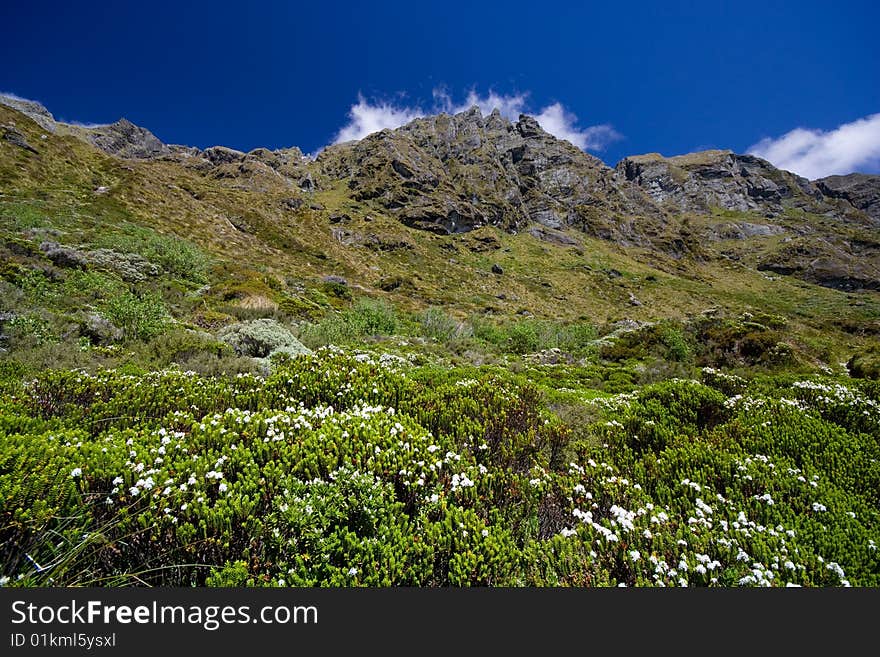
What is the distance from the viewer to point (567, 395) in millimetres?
8742

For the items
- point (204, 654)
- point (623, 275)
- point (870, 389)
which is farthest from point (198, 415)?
point (623, 275)

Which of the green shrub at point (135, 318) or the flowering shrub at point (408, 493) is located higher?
the green shrub at point (135, 318)

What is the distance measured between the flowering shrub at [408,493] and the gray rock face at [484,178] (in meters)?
94.7

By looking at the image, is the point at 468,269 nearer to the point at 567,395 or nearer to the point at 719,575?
the point at 567,395

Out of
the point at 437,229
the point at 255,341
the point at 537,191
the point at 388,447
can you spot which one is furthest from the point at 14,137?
the point at 537,191

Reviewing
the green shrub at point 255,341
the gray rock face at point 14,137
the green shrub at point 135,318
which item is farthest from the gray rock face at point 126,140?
the green shrub at point 255,341

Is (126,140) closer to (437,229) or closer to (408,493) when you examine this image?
(437,229)

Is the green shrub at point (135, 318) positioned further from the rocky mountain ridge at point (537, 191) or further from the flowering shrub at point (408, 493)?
the rocky mountain ridge at point (537, 191)

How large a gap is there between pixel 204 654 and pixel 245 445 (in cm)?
215

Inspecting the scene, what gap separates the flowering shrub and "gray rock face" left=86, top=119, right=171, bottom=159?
201259 millimetres

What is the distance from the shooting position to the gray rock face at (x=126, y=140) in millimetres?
147750

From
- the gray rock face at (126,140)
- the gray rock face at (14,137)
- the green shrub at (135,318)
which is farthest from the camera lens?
the gray rock face at (126,140)

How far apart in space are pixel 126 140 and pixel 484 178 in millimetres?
167904

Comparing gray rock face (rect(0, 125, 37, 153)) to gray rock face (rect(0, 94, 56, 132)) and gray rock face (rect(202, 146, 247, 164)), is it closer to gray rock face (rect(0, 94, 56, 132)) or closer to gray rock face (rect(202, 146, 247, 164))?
gray rock face (rect(202, 146, 247, 164))
